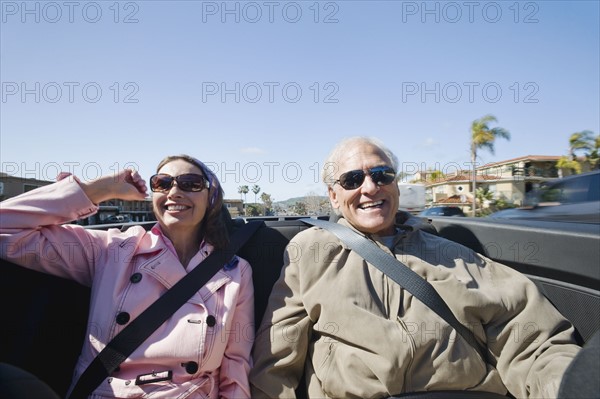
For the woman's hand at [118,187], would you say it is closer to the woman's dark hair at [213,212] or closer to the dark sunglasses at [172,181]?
the dark sunglasses at [172,181]

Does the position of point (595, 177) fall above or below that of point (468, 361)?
above

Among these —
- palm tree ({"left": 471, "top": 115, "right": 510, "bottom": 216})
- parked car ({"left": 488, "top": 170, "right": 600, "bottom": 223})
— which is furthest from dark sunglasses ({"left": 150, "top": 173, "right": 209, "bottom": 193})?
palm tree ({"left": 471, "top": 115, "right": 510, "bottom": 216})

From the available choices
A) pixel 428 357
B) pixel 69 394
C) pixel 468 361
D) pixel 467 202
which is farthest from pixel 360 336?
pixel 467 202

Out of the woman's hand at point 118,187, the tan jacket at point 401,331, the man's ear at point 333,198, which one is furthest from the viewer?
the man's ear at point 333,198

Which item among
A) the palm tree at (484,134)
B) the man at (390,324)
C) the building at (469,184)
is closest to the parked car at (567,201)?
the man at (390,324)

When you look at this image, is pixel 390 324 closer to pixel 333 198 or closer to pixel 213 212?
pixel 333 198

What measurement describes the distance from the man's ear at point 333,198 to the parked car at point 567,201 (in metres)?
1.56

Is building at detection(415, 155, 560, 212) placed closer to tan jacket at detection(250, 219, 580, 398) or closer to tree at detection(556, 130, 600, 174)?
tree at detection(556, 130, 600, 174)

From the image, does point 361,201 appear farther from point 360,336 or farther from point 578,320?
point 578,320

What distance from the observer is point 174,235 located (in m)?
2.13

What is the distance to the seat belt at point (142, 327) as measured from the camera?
1626 mm

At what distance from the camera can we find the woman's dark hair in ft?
7.01

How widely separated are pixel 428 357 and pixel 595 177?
2408mm

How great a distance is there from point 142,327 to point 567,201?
3.28 m
